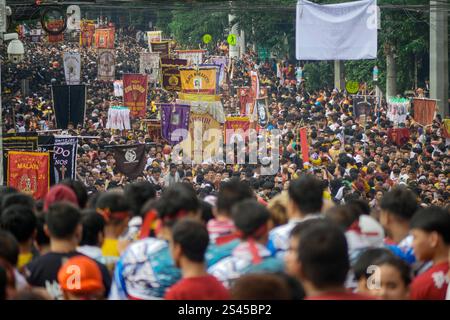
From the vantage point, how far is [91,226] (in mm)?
7488

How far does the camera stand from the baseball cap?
21.7 ft

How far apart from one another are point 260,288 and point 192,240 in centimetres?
104

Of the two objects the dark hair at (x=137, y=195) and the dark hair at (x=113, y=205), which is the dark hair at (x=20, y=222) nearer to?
the dark hair at (x=113, y=205)

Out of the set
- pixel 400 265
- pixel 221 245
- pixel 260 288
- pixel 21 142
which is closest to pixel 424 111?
pixel 21 142

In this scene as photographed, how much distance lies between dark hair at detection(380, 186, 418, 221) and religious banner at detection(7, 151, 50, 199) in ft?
30.6

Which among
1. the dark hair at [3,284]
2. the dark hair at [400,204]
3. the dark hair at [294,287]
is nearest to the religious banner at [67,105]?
the dark hair at [400,204]

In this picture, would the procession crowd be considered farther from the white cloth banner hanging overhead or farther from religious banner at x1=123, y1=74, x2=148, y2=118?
religious banner at x1=123, y1=74, x2=148, y2=118

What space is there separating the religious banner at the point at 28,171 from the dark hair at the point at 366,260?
10386 mm

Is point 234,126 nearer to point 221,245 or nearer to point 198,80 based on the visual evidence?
point 198,80

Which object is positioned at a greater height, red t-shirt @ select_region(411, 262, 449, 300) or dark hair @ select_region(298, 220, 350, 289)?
dark hair @ select_region(298, 220, 350, 289)

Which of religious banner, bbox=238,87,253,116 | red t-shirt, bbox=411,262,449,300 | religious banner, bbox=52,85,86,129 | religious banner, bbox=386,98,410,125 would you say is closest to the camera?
red t-shirt, bbox=411,262,449,300

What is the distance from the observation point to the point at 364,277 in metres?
6.56

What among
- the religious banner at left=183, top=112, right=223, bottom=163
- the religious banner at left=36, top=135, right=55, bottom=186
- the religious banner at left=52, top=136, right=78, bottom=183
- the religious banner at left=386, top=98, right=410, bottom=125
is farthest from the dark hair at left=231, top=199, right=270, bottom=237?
the religious banner at left=386, top=98, right=410, bottom=125

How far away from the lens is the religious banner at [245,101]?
32.8 m
